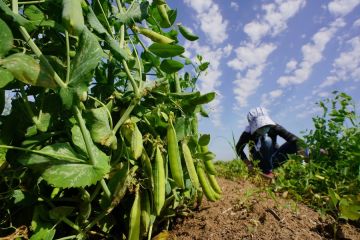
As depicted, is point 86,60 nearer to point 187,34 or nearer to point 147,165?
point 147,165

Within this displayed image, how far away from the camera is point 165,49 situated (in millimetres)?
1481

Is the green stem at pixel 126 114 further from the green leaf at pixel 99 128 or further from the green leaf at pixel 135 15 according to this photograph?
→ the green leaf at pixel 135 15

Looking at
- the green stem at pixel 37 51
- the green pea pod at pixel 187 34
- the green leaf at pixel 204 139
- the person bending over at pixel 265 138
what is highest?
the person bending over at pixel 265 138

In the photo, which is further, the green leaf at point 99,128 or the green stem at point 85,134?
the green leaf at point 99,128

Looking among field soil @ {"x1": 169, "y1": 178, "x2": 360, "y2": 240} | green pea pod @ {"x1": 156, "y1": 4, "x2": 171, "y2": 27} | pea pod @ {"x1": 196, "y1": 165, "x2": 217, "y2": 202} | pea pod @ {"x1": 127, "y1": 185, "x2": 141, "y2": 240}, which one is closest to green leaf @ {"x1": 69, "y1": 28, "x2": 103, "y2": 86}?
pea pod @ {"x1": 127, "y1": 185, "x2": 141, "y2": 240}

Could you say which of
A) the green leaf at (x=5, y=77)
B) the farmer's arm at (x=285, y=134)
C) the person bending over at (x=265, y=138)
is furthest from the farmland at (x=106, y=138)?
the farmer's arm at (x=285, y=134)

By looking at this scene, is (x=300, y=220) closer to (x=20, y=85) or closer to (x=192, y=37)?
(x=192, y=37)

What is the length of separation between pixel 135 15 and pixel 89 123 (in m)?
0.51

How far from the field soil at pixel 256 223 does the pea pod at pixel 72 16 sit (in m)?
1.22

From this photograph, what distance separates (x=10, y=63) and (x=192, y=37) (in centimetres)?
98

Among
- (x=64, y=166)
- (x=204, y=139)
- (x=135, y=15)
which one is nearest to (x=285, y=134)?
(x=204, y=139)

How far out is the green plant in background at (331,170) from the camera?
194 cm

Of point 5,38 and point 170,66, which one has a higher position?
point 170,66

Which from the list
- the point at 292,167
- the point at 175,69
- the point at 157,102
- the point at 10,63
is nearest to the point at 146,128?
the point at 157,102
